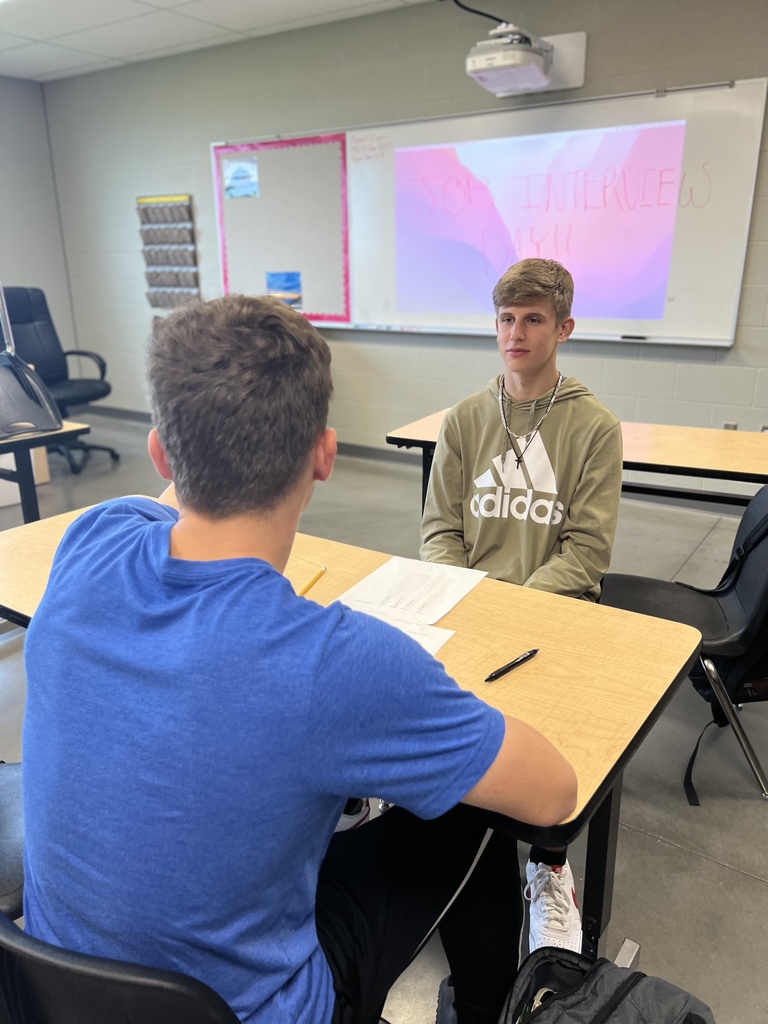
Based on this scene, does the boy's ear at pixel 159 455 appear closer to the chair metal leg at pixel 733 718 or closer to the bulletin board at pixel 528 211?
the chair metal leg at pixel 733 718

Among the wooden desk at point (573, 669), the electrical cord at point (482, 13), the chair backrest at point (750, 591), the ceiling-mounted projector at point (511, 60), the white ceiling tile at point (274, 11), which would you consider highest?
the white ceiling tile at point (274, 11)

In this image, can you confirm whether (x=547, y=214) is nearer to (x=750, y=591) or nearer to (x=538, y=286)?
(x=538, y=286)

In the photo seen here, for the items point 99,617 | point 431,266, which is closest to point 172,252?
point 431,266

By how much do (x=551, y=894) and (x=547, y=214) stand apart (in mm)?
3474

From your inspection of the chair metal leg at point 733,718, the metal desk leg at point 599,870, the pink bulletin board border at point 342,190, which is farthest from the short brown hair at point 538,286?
the pink bulletin board border at point 342,190

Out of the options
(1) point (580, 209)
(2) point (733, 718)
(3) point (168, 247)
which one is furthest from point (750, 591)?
(3) point (168, 247)

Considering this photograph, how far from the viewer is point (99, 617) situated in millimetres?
686

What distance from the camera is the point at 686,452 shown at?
231 centimetres

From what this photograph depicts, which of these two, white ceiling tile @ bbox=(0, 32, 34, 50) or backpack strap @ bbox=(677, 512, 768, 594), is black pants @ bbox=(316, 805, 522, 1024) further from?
white ceiling tile @ bbox=(0, 32, 34, 50)

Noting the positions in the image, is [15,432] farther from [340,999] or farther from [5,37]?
[5,37]

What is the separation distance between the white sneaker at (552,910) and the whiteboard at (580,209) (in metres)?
3.03

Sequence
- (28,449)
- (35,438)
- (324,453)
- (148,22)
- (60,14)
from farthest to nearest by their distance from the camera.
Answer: (148,22), (60,14), (28,449), (35,438), (324,453)

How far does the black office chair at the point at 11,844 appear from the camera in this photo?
102 centimetres

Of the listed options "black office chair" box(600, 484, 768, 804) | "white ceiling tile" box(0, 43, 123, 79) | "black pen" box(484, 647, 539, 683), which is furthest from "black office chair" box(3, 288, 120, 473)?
"black pen" box(484, 647, 539, 683)
